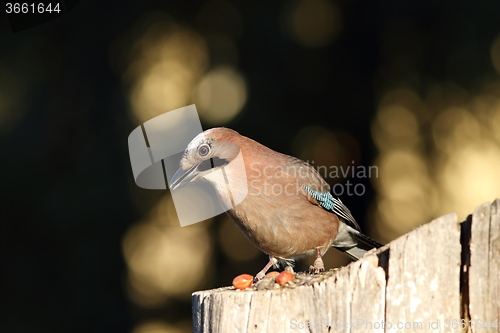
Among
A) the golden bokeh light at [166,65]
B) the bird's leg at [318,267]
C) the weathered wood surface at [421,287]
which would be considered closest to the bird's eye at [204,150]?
the bird's leg at [318,267]

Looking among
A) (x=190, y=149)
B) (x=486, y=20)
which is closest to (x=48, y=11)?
(x=190, y=149)

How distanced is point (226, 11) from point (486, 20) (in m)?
2.49

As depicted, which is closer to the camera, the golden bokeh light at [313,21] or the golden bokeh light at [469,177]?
the golden bokeh light at [469,177]

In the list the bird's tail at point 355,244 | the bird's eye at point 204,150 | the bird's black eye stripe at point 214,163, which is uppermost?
the bird's eye at point 204,150

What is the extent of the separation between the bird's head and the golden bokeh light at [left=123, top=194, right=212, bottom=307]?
1.91 m

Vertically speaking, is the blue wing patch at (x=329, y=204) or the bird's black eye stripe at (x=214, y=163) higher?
the bird's black eye stripe at (x=214, y=163)

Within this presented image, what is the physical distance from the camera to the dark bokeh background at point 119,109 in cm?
489

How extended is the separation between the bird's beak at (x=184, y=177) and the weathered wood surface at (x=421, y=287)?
4.66 feet

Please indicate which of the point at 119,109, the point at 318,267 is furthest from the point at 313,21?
the point at 318,267

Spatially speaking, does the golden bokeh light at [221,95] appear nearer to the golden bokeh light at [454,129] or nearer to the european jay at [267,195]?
the european jay at [267,195]

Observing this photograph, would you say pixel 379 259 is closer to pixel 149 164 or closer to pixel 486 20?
pixel 149 164

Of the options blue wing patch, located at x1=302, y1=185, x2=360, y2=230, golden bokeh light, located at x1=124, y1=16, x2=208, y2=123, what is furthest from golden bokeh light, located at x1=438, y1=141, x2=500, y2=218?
golden bokeh light, located at x1=124, y1=16, x2=208, y2=123

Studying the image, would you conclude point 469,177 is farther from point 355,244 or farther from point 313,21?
point 313,21

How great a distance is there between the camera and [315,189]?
3.57 m
